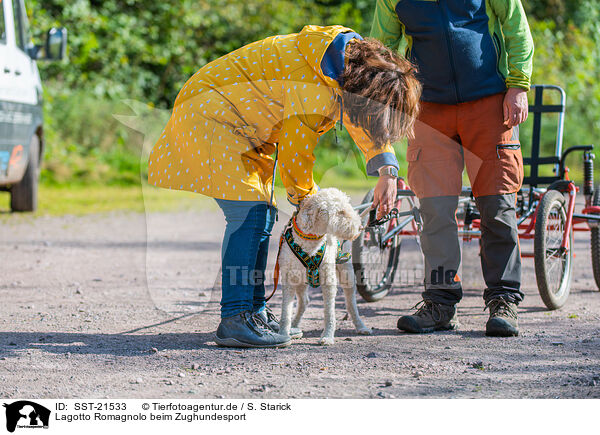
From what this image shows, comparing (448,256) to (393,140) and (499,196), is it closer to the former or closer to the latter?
(499,196)

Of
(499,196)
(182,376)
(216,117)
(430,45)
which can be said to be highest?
(430,45)

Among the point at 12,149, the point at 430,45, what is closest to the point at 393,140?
the point at 430,45

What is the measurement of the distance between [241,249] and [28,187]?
661 cm

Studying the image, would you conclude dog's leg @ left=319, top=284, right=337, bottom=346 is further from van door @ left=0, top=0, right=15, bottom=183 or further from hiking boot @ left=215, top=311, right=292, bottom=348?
van door @ left=0, top=0, right=15, bottom=183

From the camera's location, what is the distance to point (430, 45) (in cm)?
422

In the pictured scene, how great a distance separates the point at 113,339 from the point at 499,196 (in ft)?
7.53

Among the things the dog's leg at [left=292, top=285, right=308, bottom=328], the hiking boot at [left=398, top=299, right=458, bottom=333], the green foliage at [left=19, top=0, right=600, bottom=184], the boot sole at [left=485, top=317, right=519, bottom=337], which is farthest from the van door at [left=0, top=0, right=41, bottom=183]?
the boot sole at [left=485, top=317, right=519, bottom=337]

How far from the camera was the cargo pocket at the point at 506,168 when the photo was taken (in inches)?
167

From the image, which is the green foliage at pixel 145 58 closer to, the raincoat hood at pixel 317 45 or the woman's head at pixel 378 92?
the raincoat hood at pixel 317 45

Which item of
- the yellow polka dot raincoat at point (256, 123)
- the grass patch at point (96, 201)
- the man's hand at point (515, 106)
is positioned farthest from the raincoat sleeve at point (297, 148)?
the grass patch at point (96, 201)

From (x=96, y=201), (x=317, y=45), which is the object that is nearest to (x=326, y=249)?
(x=317, y=45)

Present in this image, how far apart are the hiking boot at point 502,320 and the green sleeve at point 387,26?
5.18 feet

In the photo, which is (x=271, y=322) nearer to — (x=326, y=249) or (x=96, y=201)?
(x=326, y=249)

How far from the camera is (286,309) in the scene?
3906 millimetres
